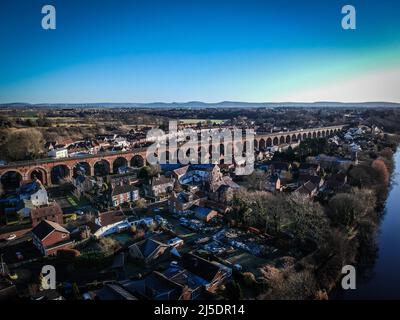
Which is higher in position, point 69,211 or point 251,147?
point 251,147

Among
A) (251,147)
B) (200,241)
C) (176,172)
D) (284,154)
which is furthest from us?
(251,147)

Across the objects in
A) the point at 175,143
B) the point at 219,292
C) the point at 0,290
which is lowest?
the point at 219,292

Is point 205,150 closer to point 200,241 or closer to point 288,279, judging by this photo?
point 200,241

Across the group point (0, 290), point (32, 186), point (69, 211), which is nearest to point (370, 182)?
point (69, 211)

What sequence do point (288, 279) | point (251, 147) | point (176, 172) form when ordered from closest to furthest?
1. point (288, 279)
2. point (176, 172)
3. point (251, 147)

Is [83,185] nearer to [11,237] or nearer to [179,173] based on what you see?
[179,173]

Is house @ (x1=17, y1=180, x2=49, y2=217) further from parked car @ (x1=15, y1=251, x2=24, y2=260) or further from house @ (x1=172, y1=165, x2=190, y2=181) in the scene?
house @ (x1=172, y1=165, x2=190, y2=181)

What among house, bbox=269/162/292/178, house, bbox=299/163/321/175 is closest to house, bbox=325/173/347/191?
house, bbox=299/163/321/175

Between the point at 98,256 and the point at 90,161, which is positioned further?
the point at 90,161

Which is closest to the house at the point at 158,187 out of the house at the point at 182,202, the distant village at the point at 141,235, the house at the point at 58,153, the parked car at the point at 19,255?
the distant village at the point at 141,235
